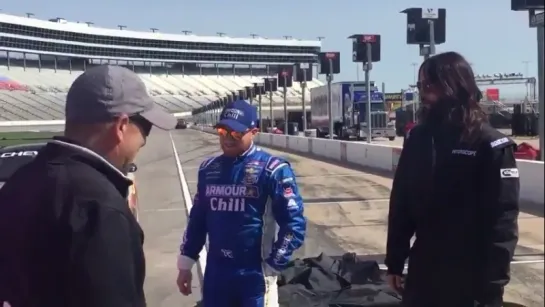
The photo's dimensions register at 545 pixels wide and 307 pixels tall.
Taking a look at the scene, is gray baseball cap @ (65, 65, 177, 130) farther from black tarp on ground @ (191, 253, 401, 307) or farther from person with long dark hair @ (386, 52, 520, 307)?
black tarp on ground @ (191, 253, 401, 307)

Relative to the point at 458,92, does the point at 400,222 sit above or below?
below

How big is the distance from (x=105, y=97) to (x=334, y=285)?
4.48 m

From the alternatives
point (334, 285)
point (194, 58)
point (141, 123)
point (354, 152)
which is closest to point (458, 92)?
point (141, 123)

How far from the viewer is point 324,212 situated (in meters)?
14.5

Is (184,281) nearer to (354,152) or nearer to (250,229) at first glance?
(250,229)

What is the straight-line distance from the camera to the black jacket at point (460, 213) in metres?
3.04

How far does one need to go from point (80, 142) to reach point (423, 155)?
1.59 metres

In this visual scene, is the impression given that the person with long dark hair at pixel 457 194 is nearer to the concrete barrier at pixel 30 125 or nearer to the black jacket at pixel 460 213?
the black jacket at pixel 460 213

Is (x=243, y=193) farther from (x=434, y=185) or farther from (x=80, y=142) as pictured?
(x=80, y=142)

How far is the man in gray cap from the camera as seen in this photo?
75.1 inches

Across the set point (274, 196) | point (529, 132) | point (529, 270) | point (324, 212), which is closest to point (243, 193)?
point (274, 196)

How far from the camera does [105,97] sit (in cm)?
217

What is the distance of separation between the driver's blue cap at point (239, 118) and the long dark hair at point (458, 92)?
1425 mm

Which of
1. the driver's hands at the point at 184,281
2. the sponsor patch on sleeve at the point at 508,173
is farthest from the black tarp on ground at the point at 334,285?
the sponsor patch on sleeve at the point at 508,173
